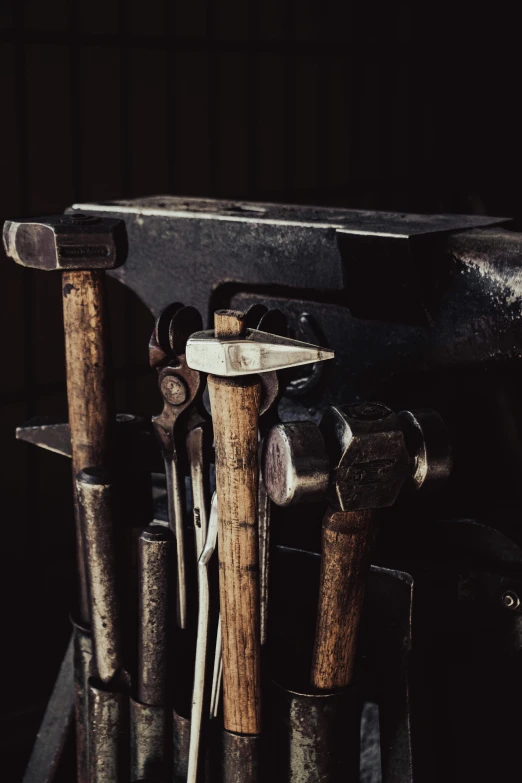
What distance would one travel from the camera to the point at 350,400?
4.25 feet

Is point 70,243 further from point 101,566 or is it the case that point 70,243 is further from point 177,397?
point 101,566

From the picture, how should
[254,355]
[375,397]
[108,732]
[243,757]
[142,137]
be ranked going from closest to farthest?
[254,355]
[243,757]
[108,732]
[375,397]
[142,137]

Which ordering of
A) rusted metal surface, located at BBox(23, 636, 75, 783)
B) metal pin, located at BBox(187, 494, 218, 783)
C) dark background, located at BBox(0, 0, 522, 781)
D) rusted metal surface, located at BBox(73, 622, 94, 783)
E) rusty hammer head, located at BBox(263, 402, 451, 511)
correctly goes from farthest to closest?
dark background, located at BBox(0, 0, 522, 781), rusted metal surface, located at BBox(23, 636, 75, 783), rusted metal surface, located at BBox(73, 622, 94, 783), metal pin, located at BBox(187, 494, 218, 783), rusty hammer head, located at BBox(263, 402, 451, 511)

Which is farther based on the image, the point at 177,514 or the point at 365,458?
the point at 177,514

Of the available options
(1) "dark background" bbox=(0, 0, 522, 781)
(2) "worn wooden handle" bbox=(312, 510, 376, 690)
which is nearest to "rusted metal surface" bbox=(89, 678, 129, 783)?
(2) "worn wooden handle" bbox=(312, 510, 376, 690)

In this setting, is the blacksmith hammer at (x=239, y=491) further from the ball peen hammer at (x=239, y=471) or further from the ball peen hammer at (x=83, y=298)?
the ball peen hammer at (x=83, y=298)

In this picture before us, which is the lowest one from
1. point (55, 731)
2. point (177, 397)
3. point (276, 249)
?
point (55, 731)

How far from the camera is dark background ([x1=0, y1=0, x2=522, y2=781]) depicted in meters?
2.20

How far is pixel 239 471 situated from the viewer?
2.99ft

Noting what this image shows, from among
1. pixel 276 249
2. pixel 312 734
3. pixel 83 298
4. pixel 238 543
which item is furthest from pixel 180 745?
pixel 276 249

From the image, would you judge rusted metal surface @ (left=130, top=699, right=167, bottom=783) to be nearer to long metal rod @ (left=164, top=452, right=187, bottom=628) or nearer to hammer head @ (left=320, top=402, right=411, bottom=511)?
long metal rod @ (left=164, top=452, right=187, bottom=628)

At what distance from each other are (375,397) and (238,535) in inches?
15.9

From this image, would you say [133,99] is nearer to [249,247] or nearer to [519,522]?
[249,247]

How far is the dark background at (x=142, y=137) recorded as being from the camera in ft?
7.20
